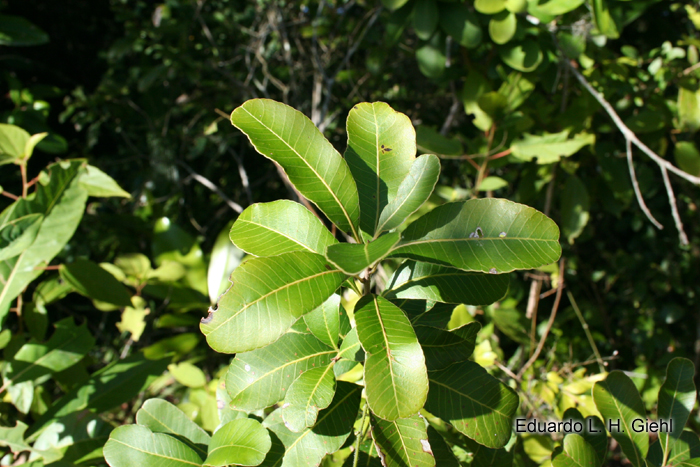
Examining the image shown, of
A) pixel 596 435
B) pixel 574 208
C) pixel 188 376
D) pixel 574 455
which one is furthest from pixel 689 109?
pixel 188 376

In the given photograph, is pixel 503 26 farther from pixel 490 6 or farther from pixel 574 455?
pixel 574 455

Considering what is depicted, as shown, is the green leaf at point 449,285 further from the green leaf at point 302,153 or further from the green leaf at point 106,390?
the green leaf at point 106,390

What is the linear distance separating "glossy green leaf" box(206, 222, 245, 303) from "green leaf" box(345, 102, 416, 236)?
77 cm

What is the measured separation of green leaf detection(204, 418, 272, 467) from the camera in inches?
22.8

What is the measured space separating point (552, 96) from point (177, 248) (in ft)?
5.03

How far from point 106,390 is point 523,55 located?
1.52 meters

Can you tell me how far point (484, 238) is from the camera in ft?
1.82

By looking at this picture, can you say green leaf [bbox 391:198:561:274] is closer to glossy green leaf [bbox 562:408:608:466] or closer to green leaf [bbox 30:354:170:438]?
glossy green leaf [bbox 562:408:608:466]

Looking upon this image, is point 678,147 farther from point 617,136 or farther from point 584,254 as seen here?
point 584,254

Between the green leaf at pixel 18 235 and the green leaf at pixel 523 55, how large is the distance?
140 centimetres

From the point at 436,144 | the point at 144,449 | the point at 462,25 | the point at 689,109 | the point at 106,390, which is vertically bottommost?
the point at 106,390

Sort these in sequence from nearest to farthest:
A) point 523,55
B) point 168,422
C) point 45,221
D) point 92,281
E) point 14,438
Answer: point 168,422, point 14,438, point 45,221, point 92,281, point 523,55

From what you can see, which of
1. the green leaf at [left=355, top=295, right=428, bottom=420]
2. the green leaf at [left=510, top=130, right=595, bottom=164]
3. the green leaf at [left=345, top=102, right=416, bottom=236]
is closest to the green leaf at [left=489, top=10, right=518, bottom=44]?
the green leaf at [left=510, top=130, right=595, bottom=164]

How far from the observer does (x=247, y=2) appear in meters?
2.38
